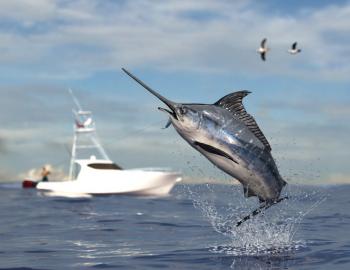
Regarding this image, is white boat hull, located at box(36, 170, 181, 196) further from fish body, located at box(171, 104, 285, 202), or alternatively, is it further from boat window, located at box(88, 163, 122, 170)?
fish body, located at box(171, 104, 285, 202)

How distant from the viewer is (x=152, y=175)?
38.7 meters

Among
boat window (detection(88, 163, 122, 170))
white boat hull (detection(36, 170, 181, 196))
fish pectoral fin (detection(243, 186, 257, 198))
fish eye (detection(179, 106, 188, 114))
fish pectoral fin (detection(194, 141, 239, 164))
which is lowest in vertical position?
white boat hull (detection(36, 170, 181, 196))

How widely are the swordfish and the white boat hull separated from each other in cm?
3011

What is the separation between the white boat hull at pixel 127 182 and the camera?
38.6 metres

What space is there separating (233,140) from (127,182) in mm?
30903

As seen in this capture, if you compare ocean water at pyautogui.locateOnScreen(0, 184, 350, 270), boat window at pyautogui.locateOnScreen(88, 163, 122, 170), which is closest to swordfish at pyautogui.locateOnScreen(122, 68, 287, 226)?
ocean water at pyautogui.locateOnScreen(0, 184, 350, 270)

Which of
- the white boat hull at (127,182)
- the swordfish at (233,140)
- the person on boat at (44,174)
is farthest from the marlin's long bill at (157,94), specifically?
the person on boat at (44,174)

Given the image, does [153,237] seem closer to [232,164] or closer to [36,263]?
[36,263]

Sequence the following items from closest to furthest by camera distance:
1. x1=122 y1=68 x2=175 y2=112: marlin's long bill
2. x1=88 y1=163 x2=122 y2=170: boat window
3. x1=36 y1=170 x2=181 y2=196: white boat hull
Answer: x1=122 y1=68 x2=175 y2=112: marlin's long bill, x1=36 y1=170 x2=181 y2=196: white boat hull, x1=88 y1=163 x2=122 y2=170: boat window

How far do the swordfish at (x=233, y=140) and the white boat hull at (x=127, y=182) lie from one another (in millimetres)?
30110

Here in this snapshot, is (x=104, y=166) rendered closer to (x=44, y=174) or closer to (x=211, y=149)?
(x=44, y=174)

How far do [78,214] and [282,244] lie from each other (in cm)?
1085

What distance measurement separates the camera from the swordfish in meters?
7.85

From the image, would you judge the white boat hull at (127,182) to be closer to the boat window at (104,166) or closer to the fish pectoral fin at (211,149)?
the boat window at (104,166)
